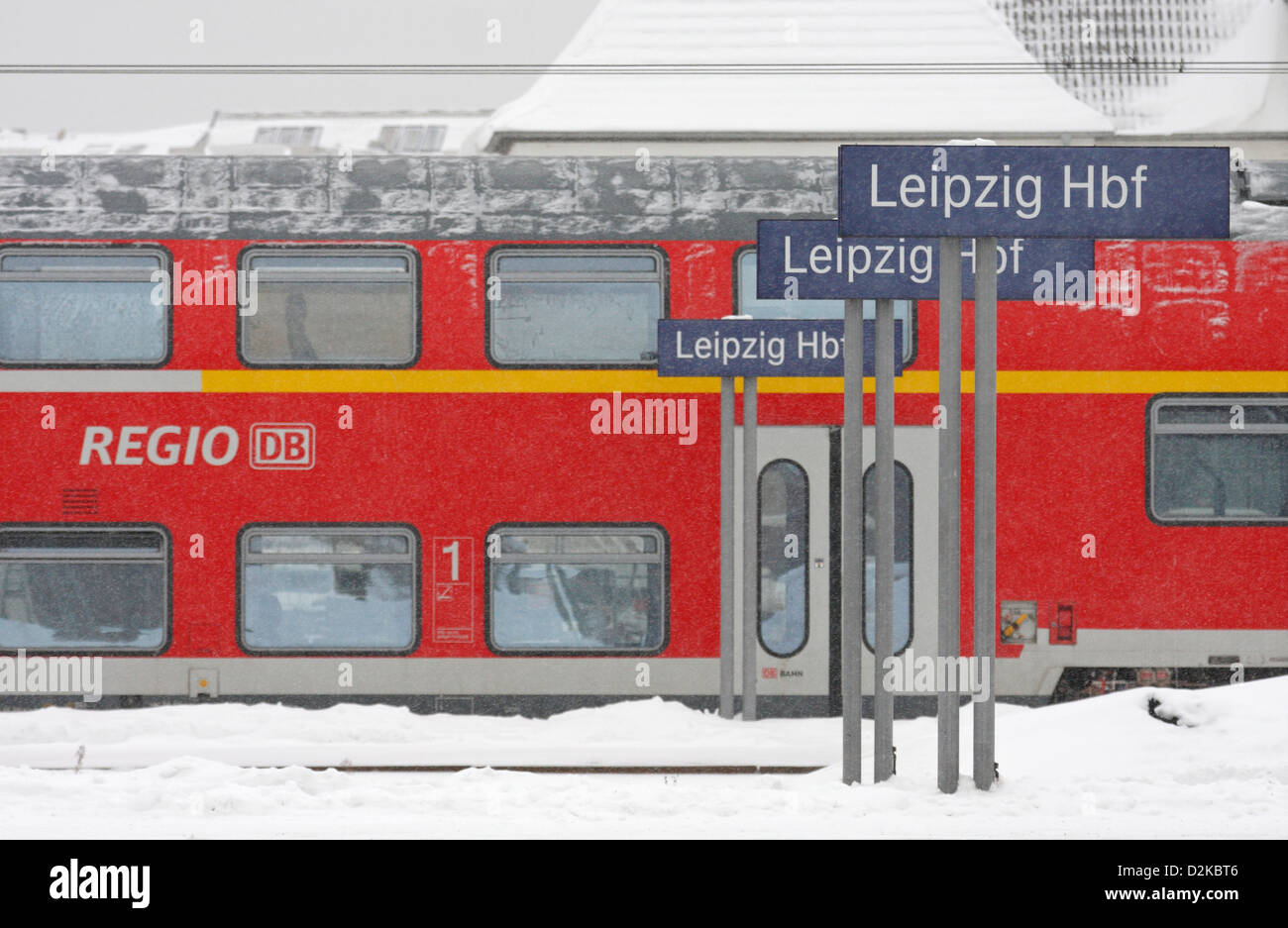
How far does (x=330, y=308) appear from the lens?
10406mm

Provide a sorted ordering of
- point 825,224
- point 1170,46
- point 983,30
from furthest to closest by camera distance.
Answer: point 1170,46, point 983,30, point 825,224

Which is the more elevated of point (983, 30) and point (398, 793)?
point (983, 30)

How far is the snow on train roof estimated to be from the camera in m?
18.9

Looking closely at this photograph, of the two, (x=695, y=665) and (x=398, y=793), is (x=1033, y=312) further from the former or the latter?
(x=398, y=793)

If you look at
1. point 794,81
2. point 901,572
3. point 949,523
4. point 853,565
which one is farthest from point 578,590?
point 794,81

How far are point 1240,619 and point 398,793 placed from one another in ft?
18.9

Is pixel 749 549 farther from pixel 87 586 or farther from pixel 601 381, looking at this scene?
pixel 87 586

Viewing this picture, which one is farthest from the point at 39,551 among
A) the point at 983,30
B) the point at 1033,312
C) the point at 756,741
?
the point at 983,30

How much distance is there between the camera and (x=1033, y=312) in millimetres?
10383

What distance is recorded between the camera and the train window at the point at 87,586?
10359 millimetres

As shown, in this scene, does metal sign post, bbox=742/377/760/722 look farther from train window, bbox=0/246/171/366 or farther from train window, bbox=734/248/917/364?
train window, bbox=0/246/171/366

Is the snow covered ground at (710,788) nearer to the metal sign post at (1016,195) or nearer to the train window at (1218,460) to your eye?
the metal sign post at (1016,195)

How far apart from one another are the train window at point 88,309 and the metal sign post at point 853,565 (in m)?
4.64

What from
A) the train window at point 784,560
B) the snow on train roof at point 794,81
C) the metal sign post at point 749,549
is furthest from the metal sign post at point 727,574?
the snow on train roof at point 794,81
